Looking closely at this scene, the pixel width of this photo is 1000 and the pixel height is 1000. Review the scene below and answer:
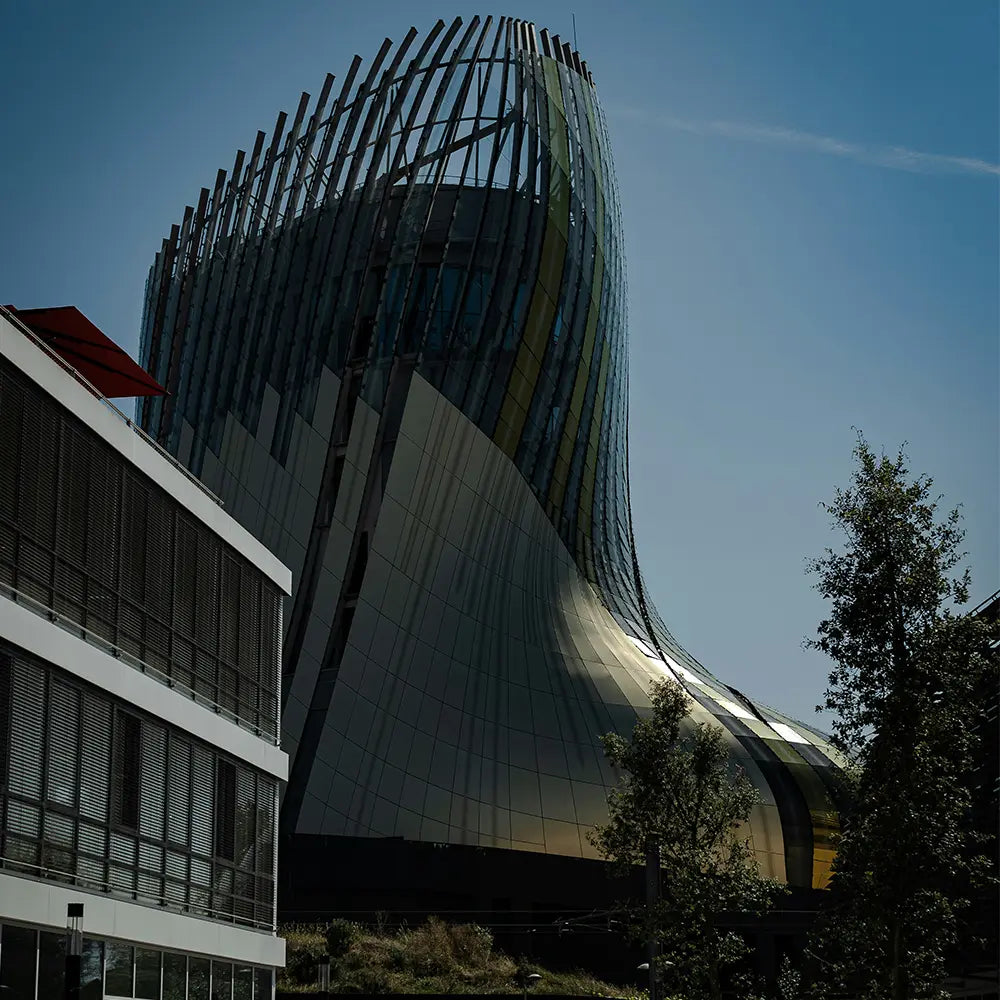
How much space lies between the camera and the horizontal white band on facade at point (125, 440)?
16703 mm

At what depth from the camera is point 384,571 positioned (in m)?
45.9

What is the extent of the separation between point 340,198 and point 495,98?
18.4ft

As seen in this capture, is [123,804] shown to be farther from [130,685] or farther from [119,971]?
[119,971]

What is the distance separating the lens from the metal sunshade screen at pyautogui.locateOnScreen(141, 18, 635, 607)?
47625mm

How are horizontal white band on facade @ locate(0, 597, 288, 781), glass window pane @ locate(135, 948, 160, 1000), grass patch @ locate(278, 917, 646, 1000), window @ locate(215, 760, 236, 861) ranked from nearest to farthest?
horizontal white band on facade @ locate(0, 597, 288, 781)
glass window pane @ locate(135, 948, 160, 1000)
window @ locate(215, 760, 236, 861)
grass patch @ locate(278, 917, 646, 1000)

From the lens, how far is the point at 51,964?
16.4 m

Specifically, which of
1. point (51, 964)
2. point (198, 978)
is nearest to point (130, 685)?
point (51, 964)

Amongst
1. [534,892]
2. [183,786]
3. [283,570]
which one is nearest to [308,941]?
[534,892]

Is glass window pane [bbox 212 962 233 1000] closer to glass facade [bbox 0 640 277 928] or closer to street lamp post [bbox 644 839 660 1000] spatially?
glass facade [bbox 0 640 277 928]

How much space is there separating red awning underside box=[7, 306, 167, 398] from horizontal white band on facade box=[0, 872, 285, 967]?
7301 millimetres

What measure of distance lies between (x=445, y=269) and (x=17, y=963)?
3398 centimetres

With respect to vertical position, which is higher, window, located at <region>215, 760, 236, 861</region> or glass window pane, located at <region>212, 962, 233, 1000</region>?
window, located at <region>215, 760, 236, 861</region>

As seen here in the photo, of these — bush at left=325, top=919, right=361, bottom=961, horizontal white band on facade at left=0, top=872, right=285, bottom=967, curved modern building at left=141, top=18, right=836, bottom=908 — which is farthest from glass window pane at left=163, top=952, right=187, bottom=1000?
curved modern building at left=141, top=18, right=836, bottom=908

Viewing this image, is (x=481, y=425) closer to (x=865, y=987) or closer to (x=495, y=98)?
(x=495, y=98)
